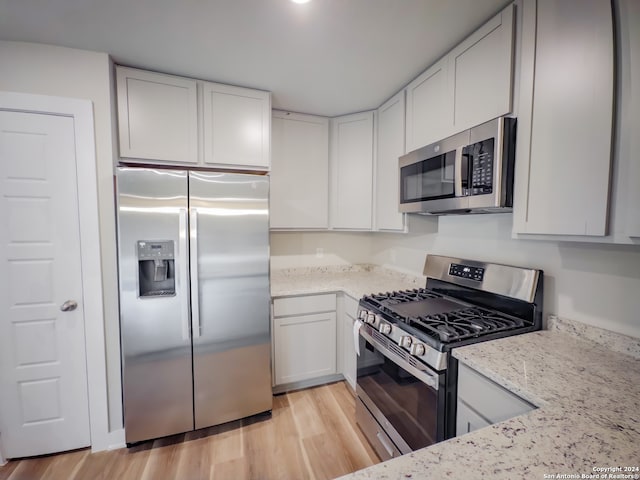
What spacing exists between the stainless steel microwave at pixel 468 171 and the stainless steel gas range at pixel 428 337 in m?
0.45

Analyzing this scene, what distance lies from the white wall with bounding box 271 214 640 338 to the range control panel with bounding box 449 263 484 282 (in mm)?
115

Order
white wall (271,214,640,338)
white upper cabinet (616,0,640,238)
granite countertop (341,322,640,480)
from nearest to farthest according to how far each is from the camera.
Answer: granite countertop (341,322,640,480)
white upper cabinet (616,0,640,238)
white wall (271,214,640,338)

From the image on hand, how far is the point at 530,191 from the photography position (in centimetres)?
109

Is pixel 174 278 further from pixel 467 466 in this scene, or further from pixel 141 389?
pixel 467 466

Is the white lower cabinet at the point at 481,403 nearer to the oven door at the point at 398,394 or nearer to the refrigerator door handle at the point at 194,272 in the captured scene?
the oven door at the point at 398,394

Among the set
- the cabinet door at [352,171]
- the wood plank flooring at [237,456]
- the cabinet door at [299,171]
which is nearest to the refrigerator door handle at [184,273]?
the wood plank flooring at [237,456]

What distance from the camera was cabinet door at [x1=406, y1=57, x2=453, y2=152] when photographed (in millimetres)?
1500

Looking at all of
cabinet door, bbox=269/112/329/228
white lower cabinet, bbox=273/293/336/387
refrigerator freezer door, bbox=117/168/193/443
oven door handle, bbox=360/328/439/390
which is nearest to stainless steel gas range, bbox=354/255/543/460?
oven door handle, bbox=360/328/439/390

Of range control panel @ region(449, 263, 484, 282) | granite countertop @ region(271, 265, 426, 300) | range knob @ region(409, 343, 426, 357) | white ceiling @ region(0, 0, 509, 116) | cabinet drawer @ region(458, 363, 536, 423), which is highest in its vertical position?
white ceiling @ region(0, 0, 509, 116)

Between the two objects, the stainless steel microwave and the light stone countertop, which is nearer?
the light stone countertop

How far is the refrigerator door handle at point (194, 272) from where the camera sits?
5.27ft

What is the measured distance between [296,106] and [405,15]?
3.81 feet

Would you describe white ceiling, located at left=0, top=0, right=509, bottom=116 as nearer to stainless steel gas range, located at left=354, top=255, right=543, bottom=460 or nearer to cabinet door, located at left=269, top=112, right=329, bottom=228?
cabinet door, located at left=269, top=112, right=329, bottom=228

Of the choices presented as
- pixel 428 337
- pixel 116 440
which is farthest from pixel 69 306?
pixel 428 337
